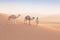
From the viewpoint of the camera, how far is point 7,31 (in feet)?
35.7

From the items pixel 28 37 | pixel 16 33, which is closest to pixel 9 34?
pixel 16 33

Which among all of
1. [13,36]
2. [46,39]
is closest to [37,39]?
[46,39]

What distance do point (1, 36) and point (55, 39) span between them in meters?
2.90

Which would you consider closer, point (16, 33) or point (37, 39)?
point (37, 39)

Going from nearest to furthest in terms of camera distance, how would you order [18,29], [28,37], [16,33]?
[28,37], [16,33], [18,29]

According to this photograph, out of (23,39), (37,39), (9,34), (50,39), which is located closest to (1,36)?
(9,34)

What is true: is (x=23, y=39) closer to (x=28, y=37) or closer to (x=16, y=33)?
(x=28, y=37)

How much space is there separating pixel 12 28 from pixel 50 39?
10.5 feet

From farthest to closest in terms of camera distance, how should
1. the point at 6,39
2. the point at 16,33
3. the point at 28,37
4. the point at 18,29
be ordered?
the point at 18,29 < the point at 16,33 < the point at 28,37 < the point at 6,39

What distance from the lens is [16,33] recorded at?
10.5m

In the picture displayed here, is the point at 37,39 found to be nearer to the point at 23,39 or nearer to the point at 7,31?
the point at 23,39

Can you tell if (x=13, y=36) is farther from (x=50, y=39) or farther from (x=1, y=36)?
(x=50, y=39)

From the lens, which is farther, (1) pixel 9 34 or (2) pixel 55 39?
(1) pixel 9 34

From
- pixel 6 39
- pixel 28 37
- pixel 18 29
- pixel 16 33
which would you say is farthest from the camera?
pixel 18 29
